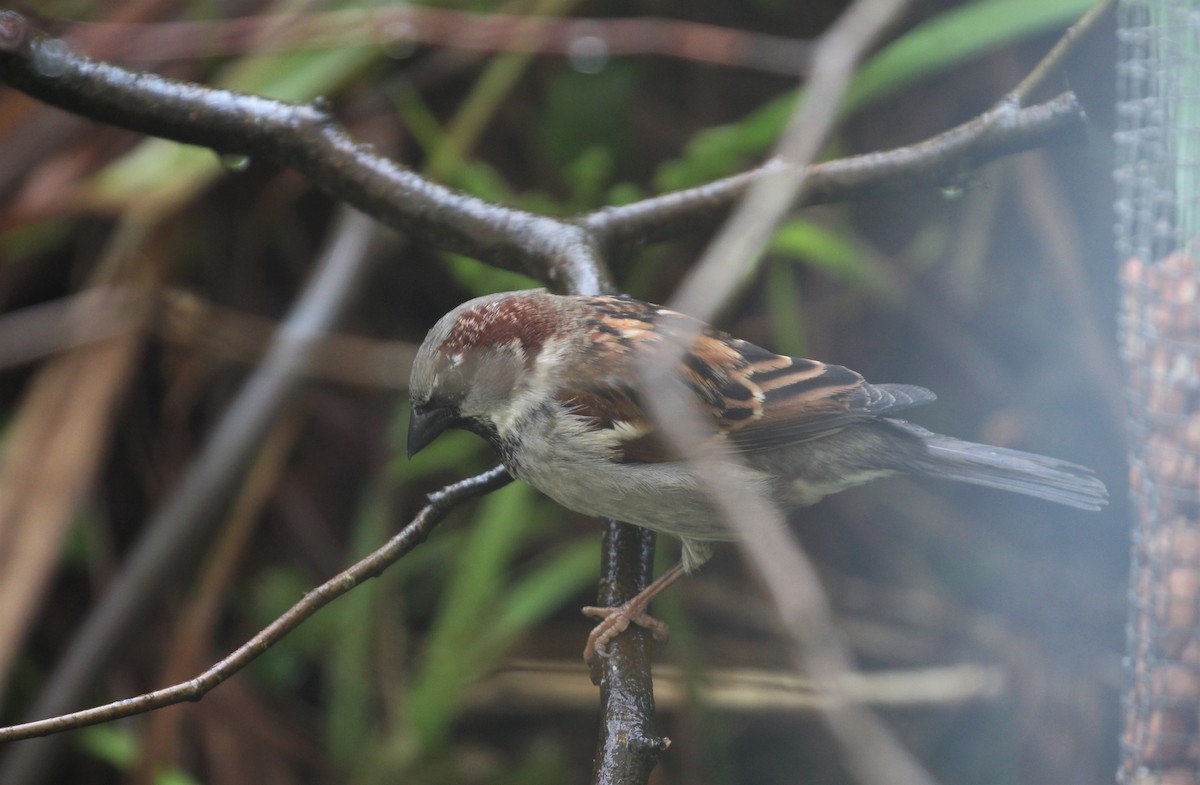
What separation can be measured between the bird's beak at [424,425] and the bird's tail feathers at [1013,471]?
92cm

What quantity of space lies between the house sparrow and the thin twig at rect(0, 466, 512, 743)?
331 mm

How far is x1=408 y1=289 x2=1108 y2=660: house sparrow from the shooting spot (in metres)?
2.01

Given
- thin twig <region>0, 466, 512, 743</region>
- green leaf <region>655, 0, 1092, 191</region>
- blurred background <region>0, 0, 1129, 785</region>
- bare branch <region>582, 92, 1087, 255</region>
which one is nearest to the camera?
thin twig <region>0, 466, 512, 743</region>

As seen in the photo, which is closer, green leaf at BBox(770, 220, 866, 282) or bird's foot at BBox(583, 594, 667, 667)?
bird's foot at BBox(583, 594, 667, 667)

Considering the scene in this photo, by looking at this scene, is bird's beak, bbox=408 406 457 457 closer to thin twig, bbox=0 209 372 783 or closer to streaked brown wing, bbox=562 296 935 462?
streaked brown wing, bbox=562 296 935 462

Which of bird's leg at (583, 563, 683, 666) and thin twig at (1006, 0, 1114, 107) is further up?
thin twig at (1006, 0, 1114, 107)

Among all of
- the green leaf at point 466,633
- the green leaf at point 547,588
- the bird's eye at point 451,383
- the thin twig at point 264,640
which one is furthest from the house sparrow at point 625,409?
the green leaf at point 547,588

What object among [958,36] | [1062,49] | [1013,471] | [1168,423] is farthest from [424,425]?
[958,36]

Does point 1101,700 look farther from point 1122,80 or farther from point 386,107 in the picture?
point 386,107

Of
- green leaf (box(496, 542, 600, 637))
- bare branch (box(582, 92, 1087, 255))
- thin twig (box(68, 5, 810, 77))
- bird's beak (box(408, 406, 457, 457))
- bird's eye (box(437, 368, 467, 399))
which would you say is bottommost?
green leaf (box(496, 542, 600, 637))

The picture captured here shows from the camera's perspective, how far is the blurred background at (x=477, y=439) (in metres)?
3.39

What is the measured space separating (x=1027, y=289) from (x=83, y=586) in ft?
11.4

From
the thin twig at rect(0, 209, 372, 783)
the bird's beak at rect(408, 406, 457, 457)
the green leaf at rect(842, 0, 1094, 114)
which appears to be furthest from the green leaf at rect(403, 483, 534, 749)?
the green leaf at rect(842, 0, 1094, 114)

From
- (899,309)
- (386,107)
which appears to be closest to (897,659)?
(899,309)
